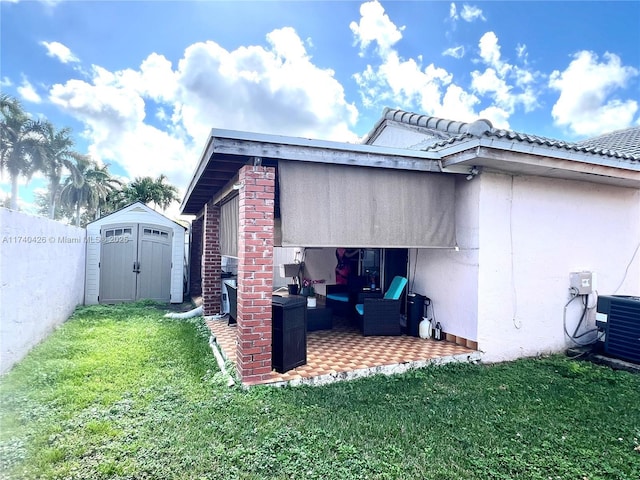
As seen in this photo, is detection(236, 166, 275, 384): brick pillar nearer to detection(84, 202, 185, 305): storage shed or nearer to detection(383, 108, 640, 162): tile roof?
detection(383, 108, 640, 162): tile roof

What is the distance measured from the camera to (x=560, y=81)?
11.2 m

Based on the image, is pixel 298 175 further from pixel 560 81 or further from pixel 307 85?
pixel 560 81

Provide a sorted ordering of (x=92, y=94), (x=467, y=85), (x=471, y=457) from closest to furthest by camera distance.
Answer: (x=471, y=457) → (x=92, y=94) → (x=467, y=85)

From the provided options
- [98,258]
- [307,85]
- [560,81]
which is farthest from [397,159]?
[98,258]

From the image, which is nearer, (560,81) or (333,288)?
(333,288)

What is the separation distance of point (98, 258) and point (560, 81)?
1583cm

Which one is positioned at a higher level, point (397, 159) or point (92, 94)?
point (92, 94)

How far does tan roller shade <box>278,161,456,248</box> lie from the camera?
16.3 ft

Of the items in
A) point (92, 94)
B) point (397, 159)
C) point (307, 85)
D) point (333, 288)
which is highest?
point (307, 85)

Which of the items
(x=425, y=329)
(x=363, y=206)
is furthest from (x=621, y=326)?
(x=363, y=206)

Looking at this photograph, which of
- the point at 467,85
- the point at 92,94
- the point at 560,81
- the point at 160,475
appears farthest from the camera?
the point at 467,85

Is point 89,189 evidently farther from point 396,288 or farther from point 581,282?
point 581,282

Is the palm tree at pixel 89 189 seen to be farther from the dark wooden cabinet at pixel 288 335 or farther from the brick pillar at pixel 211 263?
the dark wooden cabinet at pixel 288 335

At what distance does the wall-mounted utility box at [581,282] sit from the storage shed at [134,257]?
11.2 m
